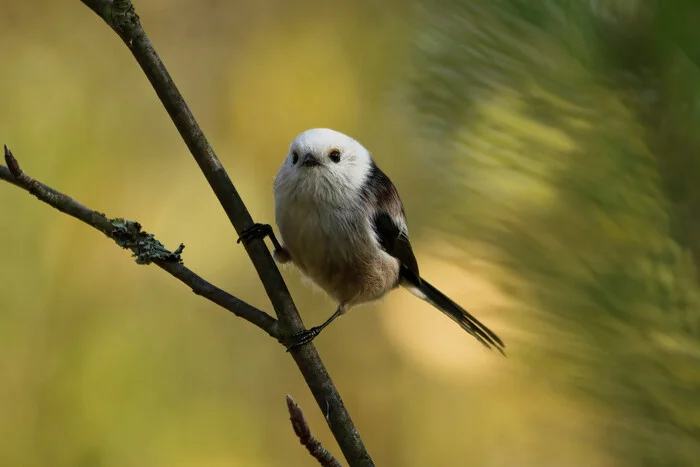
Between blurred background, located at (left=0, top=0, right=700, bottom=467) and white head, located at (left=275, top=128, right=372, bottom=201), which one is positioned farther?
white head, located at (left=275, top=128, right=372, bottom=201)

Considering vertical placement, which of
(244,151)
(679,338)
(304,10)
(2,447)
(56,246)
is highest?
(304,10)

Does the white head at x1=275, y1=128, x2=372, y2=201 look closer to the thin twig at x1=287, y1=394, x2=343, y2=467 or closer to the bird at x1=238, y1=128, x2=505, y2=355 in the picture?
the bird at x1=238, y1=128, x2=505, y2=355

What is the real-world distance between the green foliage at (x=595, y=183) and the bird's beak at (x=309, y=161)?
0.81ft

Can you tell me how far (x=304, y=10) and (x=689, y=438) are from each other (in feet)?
3.15

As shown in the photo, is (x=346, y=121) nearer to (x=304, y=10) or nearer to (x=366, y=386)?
(x=304, y=10)

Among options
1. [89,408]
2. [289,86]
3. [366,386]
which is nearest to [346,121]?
[289,86]

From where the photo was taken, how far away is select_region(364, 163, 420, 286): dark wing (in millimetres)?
642

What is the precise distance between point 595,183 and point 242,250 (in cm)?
75

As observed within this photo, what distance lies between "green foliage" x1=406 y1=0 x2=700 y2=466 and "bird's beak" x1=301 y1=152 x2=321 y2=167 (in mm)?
246

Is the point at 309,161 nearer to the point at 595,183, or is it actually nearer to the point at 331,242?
the point at 331,242

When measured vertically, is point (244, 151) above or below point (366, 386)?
above

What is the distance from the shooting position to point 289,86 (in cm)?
109

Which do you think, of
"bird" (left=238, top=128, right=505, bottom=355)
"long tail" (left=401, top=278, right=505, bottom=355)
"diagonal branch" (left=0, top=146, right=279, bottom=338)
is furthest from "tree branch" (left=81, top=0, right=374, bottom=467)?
"long tail" (left=401, top=278, right=505, bottom=355)

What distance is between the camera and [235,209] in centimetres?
42
